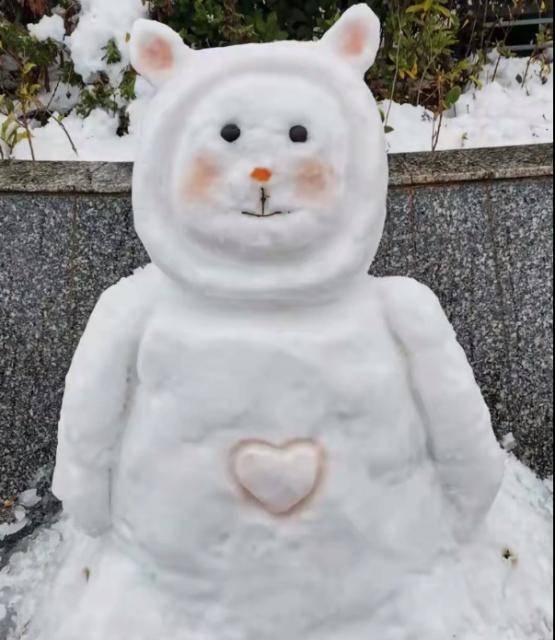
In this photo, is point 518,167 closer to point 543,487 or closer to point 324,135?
point 543,487

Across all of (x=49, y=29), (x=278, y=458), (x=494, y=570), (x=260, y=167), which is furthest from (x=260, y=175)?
(x=49, y=29)

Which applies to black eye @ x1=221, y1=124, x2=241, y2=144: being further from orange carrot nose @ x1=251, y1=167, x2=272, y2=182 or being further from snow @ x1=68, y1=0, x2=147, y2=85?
snow @ x1=68, y1=0, x2=147, y2=85

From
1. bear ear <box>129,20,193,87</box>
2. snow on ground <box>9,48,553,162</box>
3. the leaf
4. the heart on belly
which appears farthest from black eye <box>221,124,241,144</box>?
the leaf

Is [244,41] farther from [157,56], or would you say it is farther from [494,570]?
[494,570]

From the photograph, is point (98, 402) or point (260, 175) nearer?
point (260, 175)

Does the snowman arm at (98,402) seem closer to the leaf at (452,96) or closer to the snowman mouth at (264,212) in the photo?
the snowman mouth at (264,212)

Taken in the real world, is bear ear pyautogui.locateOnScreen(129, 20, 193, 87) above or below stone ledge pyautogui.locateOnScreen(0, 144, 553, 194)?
above

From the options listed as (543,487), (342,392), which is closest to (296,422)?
(342,392)
